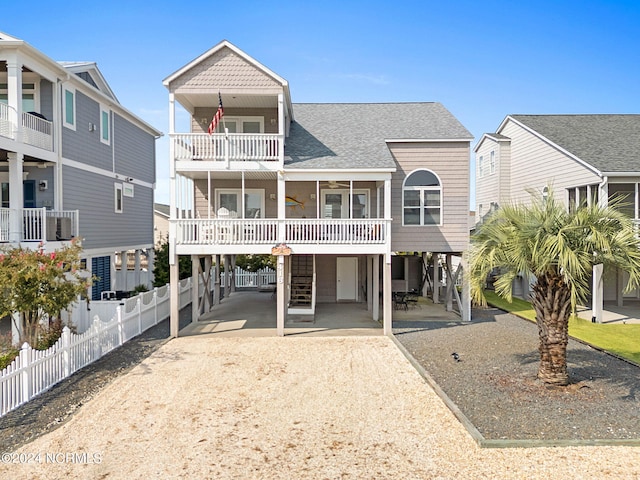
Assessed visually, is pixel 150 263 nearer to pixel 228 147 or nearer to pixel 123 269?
pixel 123 269

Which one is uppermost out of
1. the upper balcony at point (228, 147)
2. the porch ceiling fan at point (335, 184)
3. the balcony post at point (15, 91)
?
the balcony post at point (15, 91)

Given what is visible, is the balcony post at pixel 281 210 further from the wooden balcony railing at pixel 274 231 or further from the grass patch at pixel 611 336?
the grass patch at pixel 611 336

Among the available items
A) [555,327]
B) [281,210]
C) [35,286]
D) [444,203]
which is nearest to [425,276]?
[444,203]

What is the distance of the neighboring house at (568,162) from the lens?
1680 cm

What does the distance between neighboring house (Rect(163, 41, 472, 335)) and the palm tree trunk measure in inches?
234

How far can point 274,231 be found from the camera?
14.9 meters

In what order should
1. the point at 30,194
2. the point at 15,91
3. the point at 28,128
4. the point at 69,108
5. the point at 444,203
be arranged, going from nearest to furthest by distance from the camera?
the point at 15,91, the point at 28,128, the point at 30,194, the point at 69,108, the point at 444,203

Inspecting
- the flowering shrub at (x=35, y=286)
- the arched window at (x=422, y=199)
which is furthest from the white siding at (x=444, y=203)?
the flowering shrub at (x=35, y=286)

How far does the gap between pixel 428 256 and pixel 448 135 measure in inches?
364

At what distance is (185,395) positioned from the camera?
9.13m

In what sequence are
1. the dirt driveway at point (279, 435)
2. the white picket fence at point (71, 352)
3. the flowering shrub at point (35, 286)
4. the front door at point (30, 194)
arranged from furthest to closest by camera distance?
the front door at point (30, 194)
the flowering shrub at point (35, 286)
the white picket fence at point (71, 352)
the dirt driveway at point (279, 435)

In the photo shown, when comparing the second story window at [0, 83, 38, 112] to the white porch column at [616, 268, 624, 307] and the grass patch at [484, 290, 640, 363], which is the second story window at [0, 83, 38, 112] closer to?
the grass patch at [484, 290, 640, 363]

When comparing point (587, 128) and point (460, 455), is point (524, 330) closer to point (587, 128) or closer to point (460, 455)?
point (460, 455)

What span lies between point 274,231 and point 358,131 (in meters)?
6.08
